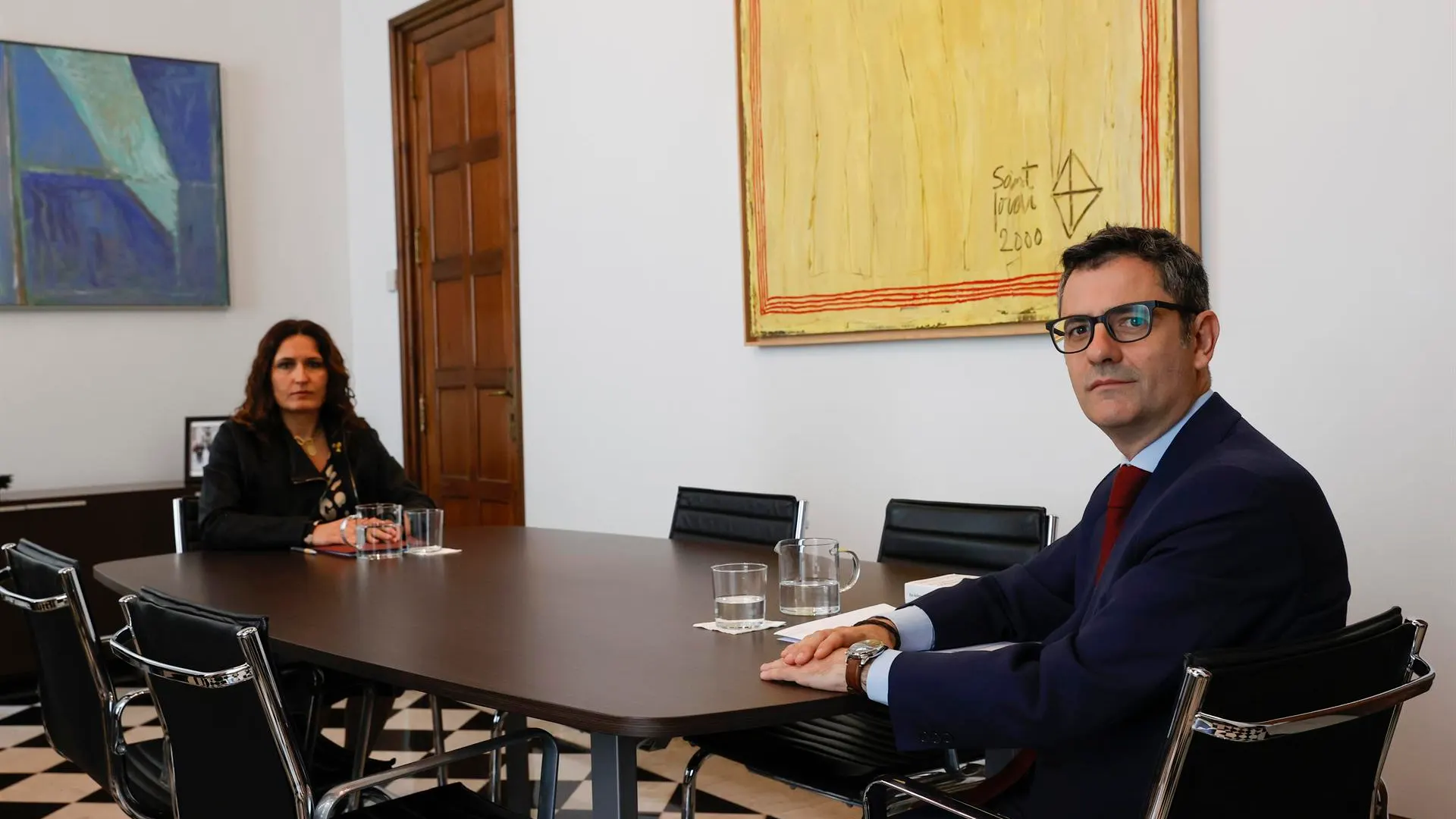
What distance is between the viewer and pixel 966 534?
291 centimetres

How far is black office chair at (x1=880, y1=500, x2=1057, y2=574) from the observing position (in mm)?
2766

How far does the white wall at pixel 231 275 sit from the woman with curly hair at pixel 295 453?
2.60 metres

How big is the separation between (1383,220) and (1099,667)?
70.6 inches

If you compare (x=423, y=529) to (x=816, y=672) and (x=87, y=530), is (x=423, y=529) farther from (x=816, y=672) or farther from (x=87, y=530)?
(x=87, y=530)

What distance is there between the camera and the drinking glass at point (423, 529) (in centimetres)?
331

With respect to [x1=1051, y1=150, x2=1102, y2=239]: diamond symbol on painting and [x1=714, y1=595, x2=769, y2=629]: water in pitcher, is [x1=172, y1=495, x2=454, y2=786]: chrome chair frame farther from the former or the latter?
[x1=1051, y1=150, x2=1102, y2=239]: diamond symbol on painting

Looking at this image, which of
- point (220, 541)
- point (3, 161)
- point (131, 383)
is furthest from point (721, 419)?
point (3, 161)

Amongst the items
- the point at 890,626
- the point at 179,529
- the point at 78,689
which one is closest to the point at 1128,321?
the point at 890,626

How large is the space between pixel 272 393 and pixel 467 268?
243cm

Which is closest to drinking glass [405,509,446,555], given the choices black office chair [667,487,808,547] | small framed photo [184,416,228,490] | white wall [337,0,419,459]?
black office chair [667,487,808,547]

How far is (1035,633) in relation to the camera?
2105mm

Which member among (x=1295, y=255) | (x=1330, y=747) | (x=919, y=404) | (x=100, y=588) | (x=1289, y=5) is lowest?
(x=100, y=588)

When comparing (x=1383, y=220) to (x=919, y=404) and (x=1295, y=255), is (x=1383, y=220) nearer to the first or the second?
(x=1295, y=255)

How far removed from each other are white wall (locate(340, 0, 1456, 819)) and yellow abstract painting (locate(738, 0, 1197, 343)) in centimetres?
12
